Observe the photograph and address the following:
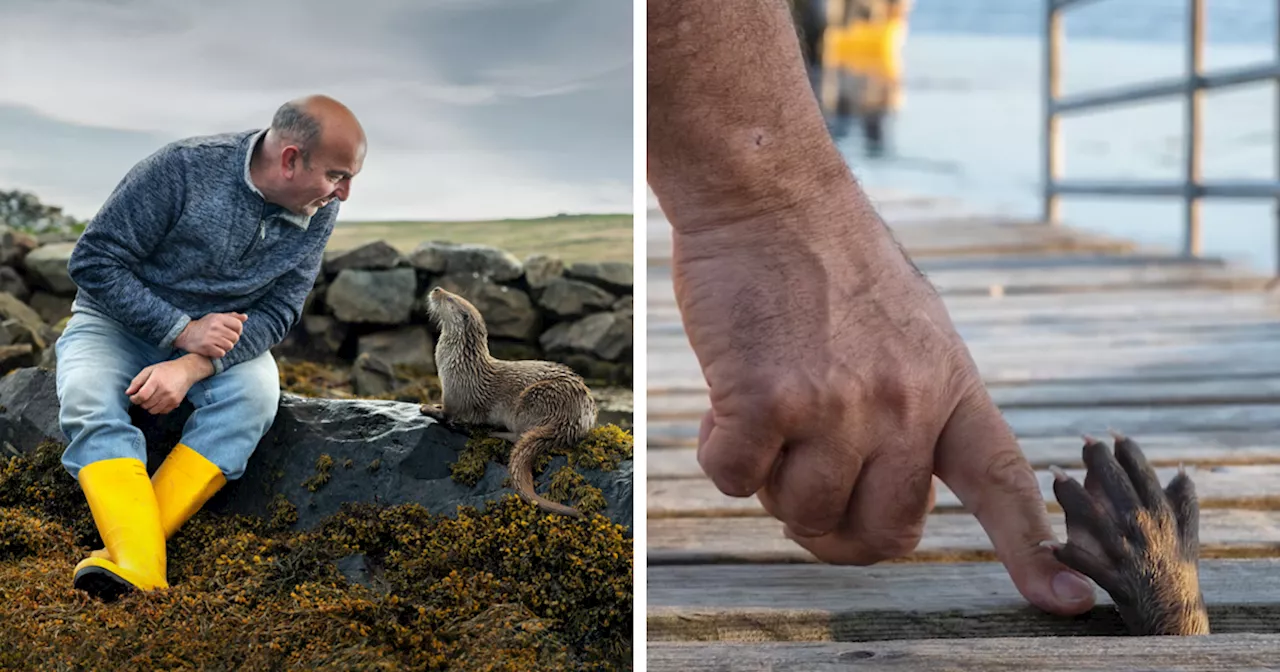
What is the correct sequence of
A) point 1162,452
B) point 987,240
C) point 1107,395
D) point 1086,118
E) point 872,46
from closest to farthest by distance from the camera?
point 1162,452 → point 1107,395 → point 987,240 → point 1086,118 → point 872,46

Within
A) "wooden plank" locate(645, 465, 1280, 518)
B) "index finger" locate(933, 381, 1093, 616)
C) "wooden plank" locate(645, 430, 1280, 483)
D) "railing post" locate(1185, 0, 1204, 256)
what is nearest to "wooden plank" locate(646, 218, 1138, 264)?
"railing post" locate(1185, 0, 1204, 256)

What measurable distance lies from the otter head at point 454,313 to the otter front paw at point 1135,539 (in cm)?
64

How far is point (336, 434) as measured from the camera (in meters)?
1.17

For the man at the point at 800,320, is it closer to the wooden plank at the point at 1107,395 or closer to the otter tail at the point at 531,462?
the otter tail at the point at 531,462

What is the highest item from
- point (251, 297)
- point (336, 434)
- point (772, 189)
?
point (772, 189)

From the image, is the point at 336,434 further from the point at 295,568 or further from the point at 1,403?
the point at 1,403

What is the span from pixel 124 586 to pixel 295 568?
0.15 meters

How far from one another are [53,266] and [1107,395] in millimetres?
1755

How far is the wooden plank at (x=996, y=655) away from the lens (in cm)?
101

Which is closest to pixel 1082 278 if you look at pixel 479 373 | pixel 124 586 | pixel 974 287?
pixel 974 287

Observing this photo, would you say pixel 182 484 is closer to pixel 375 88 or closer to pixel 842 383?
pixel 375 88

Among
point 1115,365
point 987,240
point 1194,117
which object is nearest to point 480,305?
point 1115,365

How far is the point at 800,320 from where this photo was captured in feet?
4.01

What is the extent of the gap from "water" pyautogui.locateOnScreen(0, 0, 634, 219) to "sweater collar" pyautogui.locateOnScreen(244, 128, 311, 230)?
17 mm
